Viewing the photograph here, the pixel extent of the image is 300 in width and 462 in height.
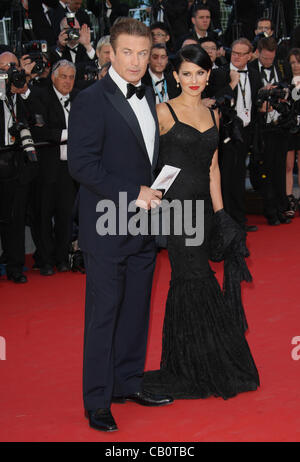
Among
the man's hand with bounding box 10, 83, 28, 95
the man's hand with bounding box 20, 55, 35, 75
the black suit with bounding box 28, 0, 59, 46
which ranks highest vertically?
the black suit with bounding box 28, 0, 59, 46

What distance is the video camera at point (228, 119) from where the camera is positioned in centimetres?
689

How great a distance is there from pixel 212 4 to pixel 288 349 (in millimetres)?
6431

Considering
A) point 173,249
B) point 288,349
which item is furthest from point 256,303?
point 173,249

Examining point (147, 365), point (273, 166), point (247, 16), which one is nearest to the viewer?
point (147, 365)

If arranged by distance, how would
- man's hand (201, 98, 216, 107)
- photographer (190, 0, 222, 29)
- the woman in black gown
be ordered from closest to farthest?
1. the woman in black gown
2. man's hand (201, 98, 216, 107)
3. photographer (190, 0, 222, 29)

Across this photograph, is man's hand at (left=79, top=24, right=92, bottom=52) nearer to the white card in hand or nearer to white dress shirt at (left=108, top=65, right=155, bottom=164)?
white dress shirt at (left=108, top=65, right=155, bottom=164)

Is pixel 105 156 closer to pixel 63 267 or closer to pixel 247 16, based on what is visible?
pixel 63 267

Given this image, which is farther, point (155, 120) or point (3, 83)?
point (3, 83)

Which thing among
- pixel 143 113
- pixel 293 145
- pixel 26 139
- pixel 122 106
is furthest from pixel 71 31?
pixel 122 106

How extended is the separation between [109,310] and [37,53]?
3791mm

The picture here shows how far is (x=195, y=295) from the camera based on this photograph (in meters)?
3.70

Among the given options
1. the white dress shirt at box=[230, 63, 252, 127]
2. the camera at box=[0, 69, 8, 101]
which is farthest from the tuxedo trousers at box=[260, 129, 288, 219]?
the camera at box=[0, 69, 8, 101]

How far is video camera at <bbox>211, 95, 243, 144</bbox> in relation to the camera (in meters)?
6.89

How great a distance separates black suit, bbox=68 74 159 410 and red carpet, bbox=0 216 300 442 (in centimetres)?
23
